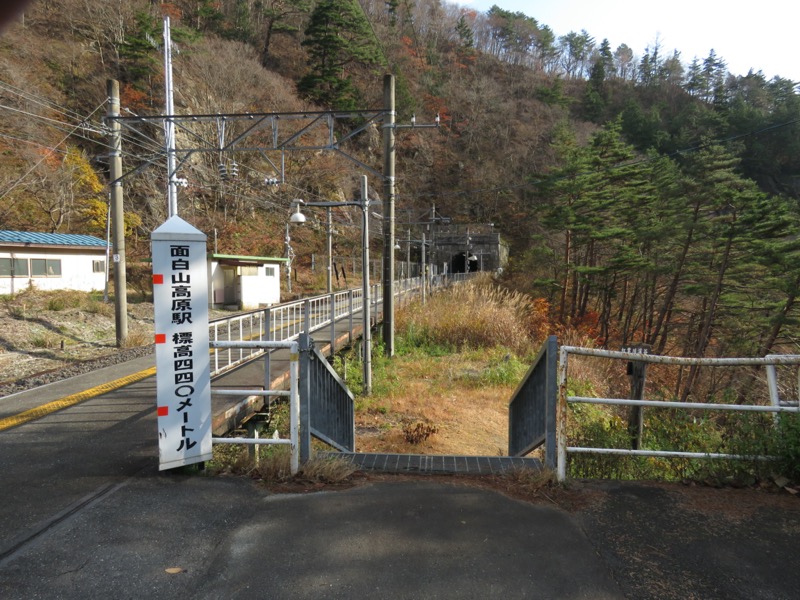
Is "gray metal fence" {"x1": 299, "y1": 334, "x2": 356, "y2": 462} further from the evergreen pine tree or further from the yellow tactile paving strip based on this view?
the evergreen pine tree

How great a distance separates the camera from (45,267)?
20266 millimetres

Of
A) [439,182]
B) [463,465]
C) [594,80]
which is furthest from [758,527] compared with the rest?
[594,80]

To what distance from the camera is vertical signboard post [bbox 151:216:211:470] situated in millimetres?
3480

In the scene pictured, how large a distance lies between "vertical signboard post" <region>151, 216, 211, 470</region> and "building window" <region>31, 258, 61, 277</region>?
831 inches

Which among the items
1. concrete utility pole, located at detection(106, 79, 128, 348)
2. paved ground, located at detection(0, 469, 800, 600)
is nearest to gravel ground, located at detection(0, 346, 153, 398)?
concrete utility pole, located at detection(106, 79, 128, 348)

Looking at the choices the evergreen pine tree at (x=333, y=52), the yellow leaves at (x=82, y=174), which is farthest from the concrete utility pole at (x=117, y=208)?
the evergreen pine tree at (x=333, y=52)

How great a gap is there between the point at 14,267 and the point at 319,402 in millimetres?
20623

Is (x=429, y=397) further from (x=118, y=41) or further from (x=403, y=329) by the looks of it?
(x=118, y=41)

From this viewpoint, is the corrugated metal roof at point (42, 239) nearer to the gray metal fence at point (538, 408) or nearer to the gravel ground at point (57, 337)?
the gravel ground at point (57, 337)

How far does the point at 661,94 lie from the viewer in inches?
2616

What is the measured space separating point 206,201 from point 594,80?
Answer: 59.4m

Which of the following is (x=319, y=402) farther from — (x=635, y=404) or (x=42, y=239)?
(x=42, y=239)

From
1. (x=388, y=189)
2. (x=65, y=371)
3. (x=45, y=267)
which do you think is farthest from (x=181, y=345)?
(x=45, y=267)

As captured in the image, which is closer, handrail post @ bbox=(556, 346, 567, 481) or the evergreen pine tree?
handrail post @ bbox=(556, 346, 567, 481)
